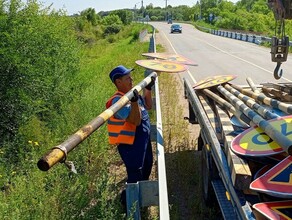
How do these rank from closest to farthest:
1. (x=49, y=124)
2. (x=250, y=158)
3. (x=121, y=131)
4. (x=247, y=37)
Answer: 1. (x=250, y=158)
2. (x=121, y=131)
3. (x=49, y=124)
4. (x=247, y=37)

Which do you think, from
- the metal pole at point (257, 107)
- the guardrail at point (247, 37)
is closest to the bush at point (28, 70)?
the metal pole at point (257, 107)

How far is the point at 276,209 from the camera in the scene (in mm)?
2270

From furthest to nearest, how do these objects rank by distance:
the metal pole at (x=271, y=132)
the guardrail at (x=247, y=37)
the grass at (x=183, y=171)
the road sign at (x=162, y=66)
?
the guardrail at (x=247, y=37) → the road sign at (x=162, y=66) → the grass at (x=183, y=171) → the metal pole at (x=271, y=132)

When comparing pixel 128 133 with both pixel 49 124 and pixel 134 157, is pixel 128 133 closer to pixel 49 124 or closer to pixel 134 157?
pixel 134 157

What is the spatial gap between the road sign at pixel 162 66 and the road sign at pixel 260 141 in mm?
1850

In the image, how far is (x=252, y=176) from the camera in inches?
112

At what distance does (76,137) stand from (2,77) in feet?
24.6

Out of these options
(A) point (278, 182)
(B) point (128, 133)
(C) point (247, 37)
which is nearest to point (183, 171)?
(B) point (128, 133)

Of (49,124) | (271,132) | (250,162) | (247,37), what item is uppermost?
(271,132)

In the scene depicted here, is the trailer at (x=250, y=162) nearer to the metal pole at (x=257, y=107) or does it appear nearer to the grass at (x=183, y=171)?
the metal pole at (x=257, y=107)

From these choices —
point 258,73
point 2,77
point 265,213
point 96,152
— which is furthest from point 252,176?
point 258,73

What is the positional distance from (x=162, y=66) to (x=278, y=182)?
2909 mm

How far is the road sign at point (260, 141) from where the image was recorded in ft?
9.36

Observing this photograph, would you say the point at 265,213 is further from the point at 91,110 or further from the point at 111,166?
the point at 91,110
